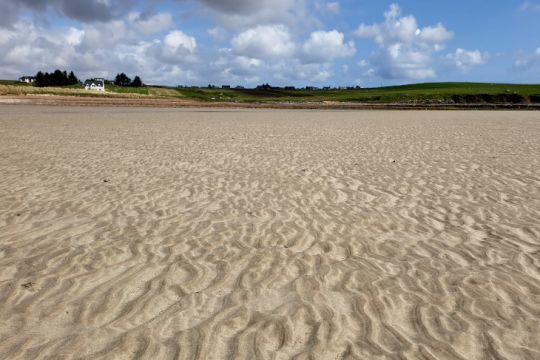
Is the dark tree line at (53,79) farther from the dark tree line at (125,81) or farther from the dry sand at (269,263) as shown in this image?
the dry sand at (269,263)

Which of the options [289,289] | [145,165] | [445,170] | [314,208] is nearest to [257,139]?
[145,165]

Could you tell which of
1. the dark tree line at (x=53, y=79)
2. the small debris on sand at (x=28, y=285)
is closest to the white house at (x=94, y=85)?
the dark tree line at (x=53, y=79)

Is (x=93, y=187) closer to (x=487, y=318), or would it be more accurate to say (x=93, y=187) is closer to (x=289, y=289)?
(x=289, y=289)

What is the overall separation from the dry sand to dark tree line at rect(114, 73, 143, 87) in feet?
600

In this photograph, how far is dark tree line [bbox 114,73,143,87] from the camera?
18550 centimetres

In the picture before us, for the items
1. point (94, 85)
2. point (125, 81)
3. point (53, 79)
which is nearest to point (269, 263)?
point (94, 85)

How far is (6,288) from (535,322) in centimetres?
627

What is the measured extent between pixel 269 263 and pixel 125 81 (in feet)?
654

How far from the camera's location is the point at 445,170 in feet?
45.0

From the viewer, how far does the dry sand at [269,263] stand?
449 cm

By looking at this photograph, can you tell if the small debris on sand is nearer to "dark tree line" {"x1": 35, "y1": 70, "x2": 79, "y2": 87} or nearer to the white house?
the white house

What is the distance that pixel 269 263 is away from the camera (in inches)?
253

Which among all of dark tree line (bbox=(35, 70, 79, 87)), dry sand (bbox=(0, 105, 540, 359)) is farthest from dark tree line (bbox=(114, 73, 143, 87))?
dry sand (bbox=(0, 105, 540, 359))

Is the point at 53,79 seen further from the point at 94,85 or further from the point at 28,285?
the point at 28,285
